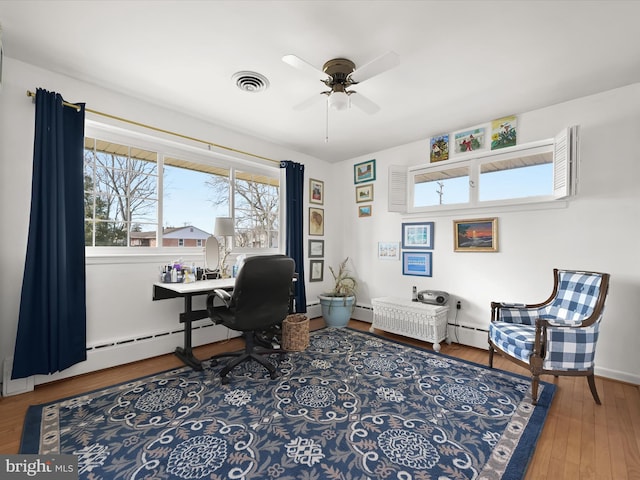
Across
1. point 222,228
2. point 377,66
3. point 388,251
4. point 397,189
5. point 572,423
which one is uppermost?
point 377,66

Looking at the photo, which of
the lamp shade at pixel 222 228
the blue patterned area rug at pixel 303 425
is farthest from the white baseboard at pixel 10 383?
the lamp shade at pixel 222 228

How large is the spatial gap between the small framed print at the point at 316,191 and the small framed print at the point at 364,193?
58 cm

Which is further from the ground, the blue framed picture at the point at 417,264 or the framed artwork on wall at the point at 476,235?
the framed artwork on wall at the point at 476,235

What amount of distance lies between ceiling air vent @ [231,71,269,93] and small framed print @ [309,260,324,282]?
8.41 feet

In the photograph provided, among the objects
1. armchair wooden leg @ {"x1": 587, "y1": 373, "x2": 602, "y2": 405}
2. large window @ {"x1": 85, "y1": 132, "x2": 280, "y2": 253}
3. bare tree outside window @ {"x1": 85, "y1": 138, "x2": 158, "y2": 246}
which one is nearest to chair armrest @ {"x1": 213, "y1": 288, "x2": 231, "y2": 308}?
large window @ {"x1": 85, "y1": 132, "x2": 280, "y2": 253}

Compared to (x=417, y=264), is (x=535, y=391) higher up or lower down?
lower down

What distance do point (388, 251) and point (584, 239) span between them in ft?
6.86

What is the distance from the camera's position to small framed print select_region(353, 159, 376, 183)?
14.2 feet

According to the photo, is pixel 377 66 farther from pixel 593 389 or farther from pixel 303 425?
pixel 593 389

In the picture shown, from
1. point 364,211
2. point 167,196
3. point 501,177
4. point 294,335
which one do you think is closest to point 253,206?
point 167,196

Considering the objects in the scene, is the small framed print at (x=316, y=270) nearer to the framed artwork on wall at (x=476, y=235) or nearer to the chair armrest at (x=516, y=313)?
the framed artwork on wall at (x=476, y=235)

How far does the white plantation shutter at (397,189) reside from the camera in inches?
149

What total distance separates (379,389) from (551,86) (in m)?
2.97

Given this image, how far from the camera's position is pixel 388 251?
13.6 ft
